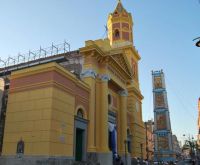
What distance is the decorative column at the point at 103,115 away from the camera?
25.4 m

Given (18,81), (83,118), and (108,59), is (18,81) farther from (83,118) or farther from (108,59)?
(108,59)

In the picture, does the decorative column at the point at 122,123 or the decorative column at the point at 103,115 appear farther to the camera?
the decorative column at the point at 122,123

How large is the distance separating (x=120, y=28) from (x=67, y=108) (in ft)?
82.5

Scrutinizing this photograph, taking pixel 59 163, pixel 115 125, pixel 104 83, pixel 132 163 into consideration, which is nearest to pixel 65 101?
pixel 59 163

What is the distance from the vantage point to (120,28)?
140ft

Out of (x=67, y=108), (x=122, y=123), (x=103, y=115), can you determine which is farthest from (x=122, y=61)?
(x=67, y=108)

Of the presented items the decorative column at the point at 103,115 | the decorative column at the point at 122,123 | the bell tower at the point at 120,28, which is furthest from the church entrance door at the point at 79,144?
the bell tower at the point at 120,28

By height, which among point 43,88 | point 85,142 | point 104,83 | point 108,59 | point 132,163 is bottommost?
point 132,163

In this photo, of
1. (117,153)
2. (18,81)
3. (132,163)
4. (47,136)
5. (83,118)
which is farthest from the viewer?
(132,163)

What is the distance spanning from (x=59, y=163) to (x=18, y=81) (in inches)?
296

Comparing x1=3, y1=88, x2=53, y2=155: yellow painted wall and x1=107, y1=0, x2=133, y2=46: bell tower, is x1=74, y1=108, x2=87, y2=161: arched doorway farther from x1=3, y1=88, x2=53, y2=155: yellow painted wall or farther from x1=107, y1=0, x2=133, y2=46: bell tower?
x1=107, y1=0, x2=133, y2=46: bell tower

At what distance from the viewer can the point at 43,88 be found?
19.7m

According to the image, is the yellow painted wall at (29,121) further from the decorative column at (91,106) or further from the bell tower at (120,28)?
the bell tower at (120,28)

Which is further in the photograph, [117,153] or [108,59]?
[117,153]
